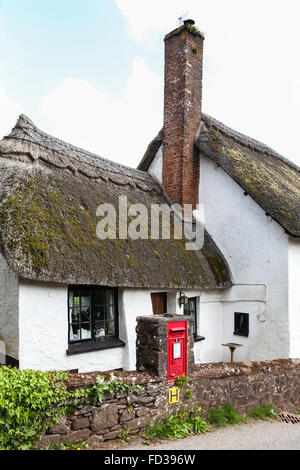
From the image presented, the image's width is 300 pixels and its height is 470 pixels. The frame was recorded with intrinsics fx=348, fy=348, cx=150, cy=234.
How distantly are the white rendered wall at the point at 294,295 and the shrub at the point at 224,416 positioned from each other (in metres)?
3.58

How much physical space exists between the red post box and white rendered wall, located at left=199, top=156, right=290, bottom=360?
4.27 metres

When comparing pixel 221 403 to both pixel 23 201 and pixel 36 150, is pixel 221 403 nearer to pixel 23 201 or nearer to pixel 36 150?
pixel 23 201

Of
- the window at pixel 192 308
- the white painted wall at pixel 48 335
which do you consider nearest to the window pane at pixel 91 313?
the white painted wall at pixel 48 335

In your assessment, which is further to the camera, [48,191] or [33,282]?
[48,191]

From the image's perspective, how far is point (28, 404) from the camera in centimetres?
352

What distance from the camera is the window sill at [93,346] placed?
620 cm

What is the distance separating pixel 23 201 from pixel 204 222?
558 cm

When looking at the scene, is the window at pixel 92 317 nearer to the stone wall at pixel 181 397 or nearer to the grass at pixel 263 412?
the stone wall at pixel 181 397

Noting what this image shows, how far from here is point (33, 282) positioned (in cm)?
565

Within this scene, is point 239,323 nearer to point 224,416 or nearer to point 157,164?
point 224,416

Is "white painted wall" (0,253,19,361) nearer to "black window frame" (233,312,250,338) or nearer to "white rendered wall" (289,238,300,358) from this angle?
"black window frame" (233,312,250,338)

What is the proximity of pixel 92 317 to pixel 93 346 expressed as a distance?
57 cm

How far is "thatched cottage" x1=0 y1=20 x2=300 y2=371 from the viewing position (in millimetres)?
5754
